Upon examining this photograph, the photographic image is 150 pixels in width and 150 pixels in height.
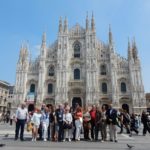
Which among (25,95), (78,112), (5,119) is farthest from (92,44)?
(78,112)

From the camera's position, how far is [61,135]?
32.2ft

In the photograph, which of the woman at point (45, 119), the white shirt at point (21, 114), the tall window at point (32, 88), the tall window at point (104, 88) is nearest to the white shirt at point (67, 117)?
the woman at point (45, 119)

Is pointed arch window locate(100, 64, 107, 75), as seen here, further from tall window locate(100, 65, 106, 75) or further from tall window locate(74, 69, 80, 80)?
tall window locate(74, 69, 80, 80)

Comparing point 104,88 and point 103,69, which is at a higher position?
point 103,69

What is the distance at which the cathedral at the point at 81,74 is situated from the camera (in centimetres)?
3741

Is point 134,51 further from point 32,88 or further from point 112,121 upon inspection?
point 112,121

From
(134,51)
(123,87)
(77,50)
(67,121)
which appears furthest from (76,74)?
(67,121)

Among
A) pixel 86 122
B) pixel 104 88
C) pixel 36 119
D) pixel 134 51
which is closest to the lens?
pixel 36 119

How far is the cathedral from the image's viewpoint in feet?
123

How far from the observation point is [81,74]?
131ft

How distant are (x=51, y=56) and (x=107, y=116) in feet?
108

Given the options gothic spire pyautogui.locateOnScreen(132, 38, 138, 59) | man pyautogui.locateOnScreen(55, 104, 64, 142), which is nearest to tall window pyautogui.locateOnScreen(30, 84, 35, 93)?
gothic spire pyautogui.locateOnScreen(132, 38, 138, 59)

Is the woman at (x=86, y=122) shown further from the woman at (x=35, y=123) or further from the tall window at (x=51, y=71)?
the tall window at (x=51, y=71)

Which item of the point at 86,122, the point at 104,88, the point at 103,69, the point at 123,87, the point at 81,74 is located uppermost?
the point at 103,69
